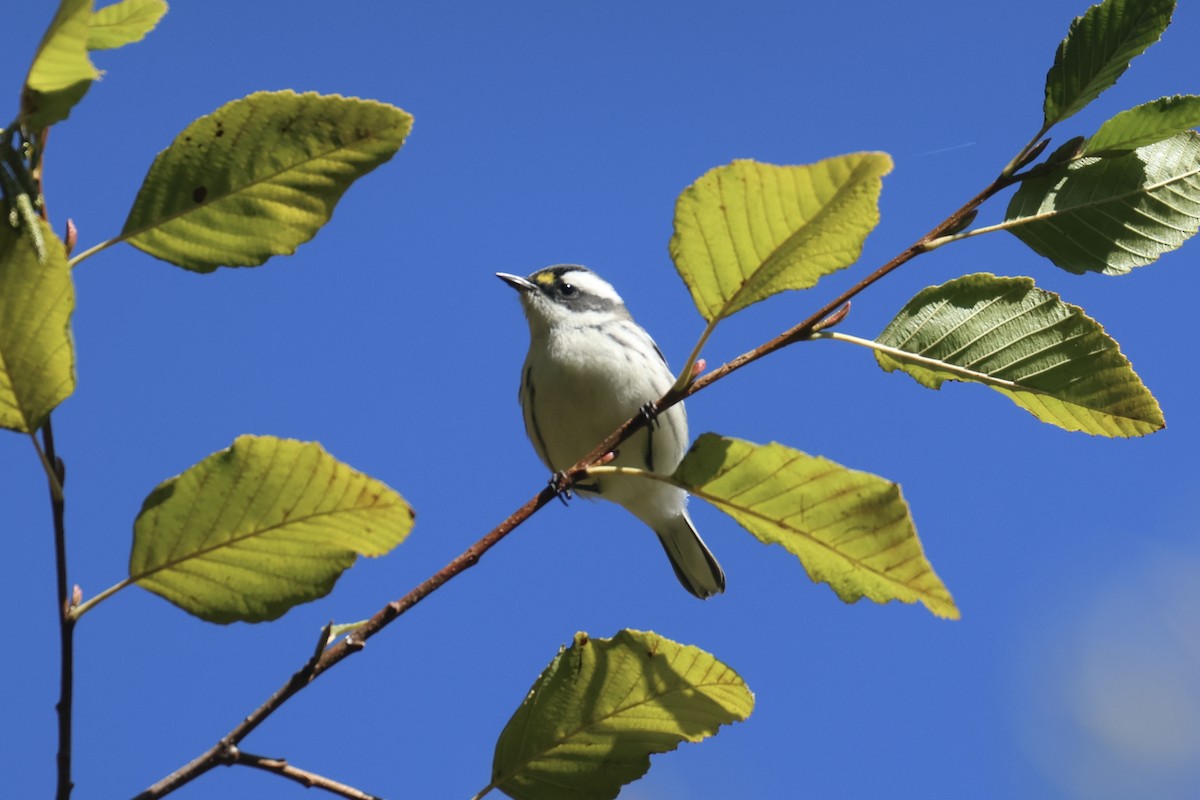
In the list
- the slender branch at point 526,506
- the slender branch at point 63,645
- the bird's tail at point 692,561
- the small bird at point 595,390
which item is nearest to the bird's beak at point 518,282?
the small bird at point 595,390

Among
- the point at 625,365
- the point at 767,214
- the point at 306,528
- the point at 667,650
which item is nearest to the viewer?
the point at 306,528

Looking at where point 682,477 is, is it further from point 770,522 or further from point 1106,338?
point 1106,338

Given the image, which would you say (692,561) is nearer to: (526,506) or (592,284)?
(592,284)

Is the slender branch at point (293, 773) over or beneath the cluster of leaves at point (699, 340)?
beneath

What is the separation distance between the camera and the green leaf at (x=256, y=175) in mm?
1126

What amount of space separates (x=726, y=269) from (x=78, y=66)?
26.3 inches

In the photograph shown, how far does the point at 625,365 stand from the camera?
4031mm

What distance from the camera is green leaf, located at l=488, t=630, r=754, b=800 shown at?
1347 millimetres

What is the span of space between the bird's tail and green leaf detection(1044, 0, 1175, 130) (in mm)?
3574

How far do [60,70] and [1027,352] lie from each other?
3.50ft

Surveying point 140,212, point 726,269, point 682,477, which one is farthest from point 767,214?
point 140,212

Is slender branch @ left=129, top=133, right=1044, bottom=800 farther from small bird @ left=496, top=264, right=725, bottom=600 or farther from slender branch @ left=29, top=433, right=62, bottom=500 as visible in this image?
small bird @ left=496, top=264, right=725, bottom=600

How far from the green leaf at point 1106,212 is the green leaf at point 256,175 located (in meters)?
0.78

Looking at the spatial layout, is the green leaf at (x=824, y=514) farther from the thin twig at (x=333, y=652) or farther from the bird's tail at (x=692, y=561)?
the bird's tail at (x=692, y=561)
